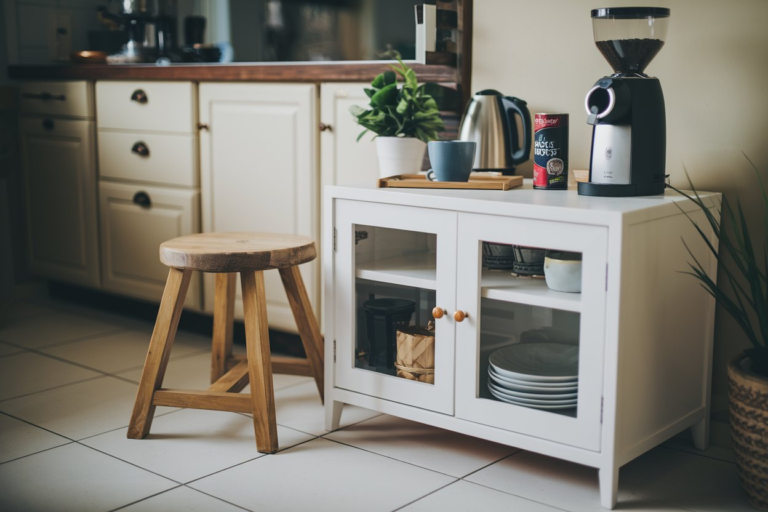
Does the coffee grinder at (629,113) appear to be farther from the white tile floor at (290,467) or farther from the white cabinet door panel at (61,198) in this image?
the white cabinet door panel at (61,198)

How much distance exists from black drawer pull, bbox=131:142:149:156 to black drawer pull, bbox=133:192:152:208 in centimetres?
14

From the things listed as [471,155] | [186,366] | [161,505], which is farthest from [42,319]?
[471,155]

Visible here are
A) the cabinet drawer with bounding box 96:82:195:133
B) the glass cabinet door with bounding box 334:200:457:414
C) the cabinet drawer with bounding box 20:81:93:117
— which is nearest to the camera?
the glass cabinet door with bounding box 334:200:457:414

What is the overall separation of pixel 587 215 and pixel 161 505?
39.5 inches

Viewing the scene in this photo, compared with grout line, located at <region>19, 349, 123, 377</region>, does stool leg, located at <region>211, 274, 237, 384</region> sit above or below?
above

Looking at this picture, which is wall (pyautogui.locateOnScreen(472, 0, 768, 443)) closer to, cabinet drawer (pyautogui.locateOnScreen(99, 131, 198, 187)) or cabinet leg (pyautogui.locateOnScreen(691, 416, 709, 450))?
cabinet leg (pyautogui.locateOnScreen(691, 416, 709, 450))

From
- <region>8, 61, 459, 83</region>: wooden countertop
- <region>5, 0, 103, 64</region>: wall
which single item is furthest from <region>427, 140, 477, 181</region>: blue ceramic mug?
<region>5, 0, 103, 64</region>: wall

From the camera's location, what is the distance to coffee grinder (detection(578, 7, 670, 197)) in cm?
180

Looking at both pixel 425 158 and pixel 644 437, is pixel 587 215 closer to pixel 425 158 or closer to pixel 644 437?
pixel 644 437

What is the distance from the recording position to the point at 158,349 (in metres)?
2.03

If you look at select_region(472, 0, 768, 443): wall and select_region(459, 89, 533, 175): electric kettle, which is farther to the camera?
select_region(459, 89, 533, 175): electric kettle

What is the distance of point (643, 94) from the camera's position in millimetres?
1804

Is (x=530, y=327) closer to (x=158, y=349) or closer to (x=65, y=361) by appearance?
(x=158, y=349)

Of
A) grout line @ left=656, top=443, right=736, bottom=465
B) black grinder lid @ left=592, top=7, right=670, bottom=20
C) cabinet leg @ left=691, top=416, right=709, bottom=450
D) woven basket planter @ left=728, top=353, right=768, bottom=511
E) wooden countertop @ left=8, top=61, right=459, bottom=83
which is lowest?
grout line @ left=656, top=443, right=736, bottom=465
